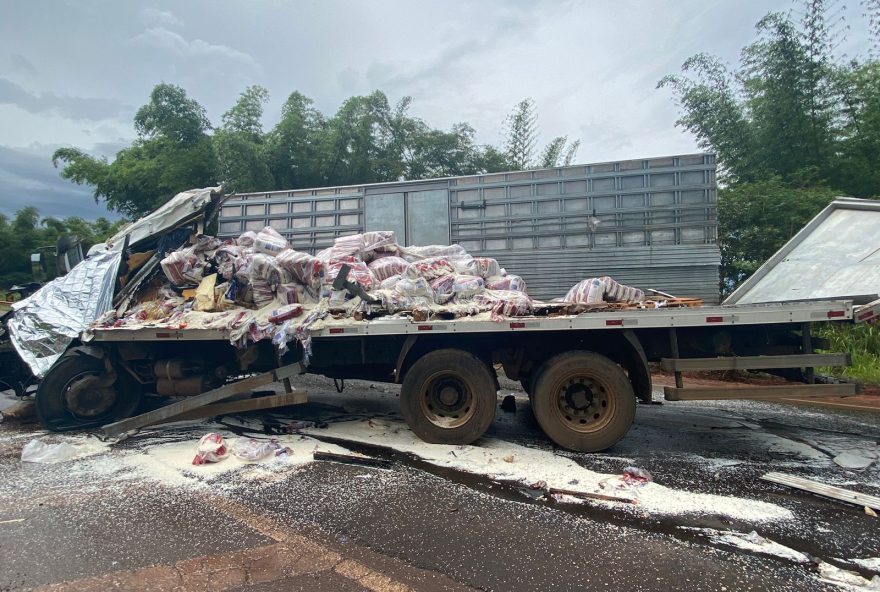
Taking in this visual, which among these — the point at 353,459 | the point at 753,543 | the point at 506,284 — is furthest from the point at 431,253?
the point at 753,543

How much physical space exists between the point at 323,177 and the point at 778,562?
16.0 m

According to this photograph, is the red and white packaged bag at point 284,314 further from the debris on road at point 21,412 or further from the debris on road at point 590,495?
the debris on road at point 21,412

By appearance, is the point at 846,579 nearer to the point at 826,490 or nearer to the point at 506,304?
the point at 826,490

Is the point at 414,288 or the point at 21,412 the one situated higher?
the point at 414,288

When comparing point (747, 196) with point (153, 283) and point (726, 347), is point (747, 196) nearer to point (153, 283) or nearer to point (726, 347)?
point (726, 347)

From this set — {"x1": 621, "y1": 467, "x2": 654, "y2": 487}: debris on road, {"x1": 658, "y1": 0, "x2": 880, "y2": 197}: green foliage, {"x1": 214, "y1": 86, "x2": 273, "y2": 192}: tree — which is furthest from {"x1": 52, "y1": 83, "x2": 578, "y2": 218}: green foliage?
{"x1": 621, "y1": 467, "x2": 654, "y2": 487}: debris on road

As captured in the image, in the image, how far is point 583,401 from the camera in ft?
15.0

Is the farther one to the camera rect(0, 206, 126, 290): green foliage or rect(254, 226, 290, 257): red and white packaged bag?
rect(0, 206, 126, 290): green foliage

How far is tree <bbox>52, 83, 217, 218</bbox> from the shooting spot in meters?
14.5

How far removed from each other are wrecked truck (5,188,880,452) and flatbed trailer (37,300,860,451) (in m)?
0.01

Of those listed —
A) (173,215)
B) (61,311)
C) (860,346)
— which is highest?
(173,215)

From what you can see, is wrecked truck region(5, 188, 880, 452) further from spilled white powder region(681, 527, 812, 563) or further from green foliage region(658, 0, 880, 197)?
green foliage region(658, 0, 880, 197)

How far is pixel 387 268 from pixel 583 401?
2.44 m

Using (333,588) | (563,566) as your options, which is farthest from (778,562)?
(333,588)
